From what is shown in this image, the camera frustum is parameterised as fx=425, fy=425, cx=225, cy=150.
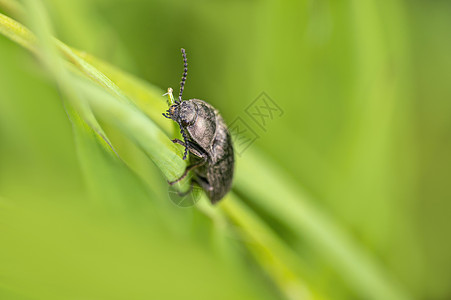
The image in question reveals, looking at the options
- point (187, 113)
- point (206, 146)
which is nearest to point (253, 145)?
point (206, 146)

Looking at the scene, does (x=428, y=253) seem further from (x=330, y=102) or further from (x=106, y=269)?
(x=106, y=269)

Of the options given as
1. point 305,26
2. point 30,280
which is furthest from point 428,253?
point 30,280

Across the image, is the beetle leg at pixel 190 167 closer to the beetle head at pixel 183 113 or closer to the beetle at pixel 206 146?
the beetle at pixel 206 146

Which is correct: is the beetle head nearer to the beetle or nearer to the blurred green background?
the beetle

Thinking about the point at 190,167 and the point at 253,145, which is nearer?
the point at 190,167

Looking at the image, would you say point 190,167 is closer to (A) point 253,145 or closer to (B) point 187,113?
(B) point 187,113

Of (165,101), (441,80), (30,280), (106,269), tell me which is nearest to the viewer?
(30,280)
